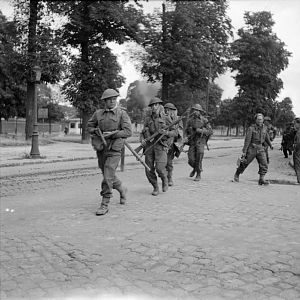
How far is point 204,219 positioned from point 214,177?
18.5ft

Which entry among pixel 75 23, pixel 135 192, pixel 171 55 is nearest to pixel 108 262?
pixel 135 192

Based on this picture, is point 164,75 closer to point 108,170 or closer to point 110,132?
point 110,132

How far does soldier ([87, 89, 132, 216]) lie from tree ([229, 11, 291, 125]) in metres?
47.2

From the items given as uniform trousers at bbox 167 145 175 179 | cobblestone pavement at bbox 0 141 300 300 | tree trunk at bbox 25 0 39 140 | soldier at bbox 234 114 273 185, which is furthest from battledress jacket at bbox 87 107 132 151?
tree trunk at bbox 25 0 39 140

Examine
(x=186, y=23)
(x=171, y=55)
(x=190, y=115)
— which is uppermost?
(x=186, y=23)

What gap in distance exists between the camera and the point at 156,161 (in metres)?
8.73

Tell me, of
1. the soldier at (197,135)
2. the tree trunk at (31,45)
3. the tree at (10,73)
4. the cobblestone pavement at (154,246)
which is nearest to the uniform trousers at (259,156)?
the soldier at (197,135)

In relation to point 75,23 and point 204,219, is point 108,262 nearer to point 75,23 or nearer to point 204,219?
point 204,219

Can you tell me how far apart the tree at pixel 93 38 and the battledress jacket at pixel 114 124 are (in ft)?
77.9

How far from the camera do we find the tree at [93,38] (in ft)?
97.7

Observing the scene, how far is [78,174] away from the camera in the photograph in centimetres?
1273

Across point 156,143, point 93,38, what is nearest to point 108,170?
point 156,143

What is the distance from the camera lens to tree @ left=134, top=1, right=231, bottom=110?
36.2m

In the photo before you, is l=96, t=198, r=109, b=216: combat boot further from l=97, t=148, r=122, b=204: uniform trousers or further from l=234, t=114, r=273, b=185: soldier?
l=234, t=114, r=273, b=185: soldier
